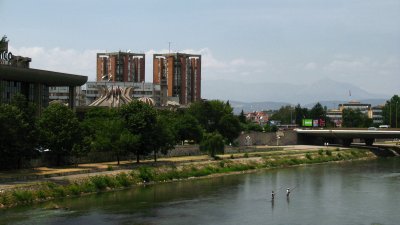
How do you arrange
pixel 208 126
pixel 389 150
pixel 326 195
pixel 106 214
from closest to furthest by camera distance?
1. pixel 106 214
2. pixel 326 195
3. pixel 208 126
4. pixel 389 150

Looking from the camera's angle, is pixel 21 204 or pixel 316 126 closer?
pixel 21 204

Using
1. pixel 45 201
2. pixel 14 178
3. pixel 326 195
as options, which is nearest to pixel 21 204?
pixel 45 201

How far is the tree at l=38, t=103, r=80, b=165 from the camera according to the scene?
2495 inches

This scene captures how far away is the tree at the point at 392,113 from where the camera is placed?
18212 cm

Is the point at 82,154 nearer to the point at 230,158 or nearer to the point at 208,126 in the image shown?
the point at 230,158

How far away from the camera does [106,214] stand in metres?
45.4

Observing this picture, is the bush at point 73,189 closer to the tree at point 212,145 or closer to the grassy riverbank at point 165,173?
the grassy riverbank at point 165,173

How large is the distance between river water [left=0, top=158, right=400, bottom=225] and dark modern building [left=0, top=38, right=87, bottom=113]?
26187 millimetres

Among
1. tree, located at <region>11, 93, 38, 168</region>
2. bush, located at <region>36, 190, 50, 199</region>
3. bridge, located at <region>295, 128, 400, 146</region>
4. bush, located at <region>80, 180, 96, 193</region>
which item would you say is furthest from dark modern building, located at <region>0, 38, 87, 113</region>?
bridge, located at <region>295, 128, 400, 146</region>

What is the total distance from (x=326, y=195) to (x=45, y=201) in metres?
26.0

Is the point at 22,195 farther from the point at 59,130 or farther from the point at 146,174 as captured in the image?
the point at 146,174

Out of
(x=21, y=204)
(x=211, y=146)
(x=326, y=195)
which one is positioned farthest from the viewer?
(x=211, y=146)

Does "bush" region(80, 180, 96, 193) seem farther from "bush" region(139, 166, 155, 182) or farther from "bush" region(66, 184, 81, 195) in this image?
"bush" region(139, 166, 155, 182)

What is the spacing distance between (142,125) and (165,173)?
7282mm
